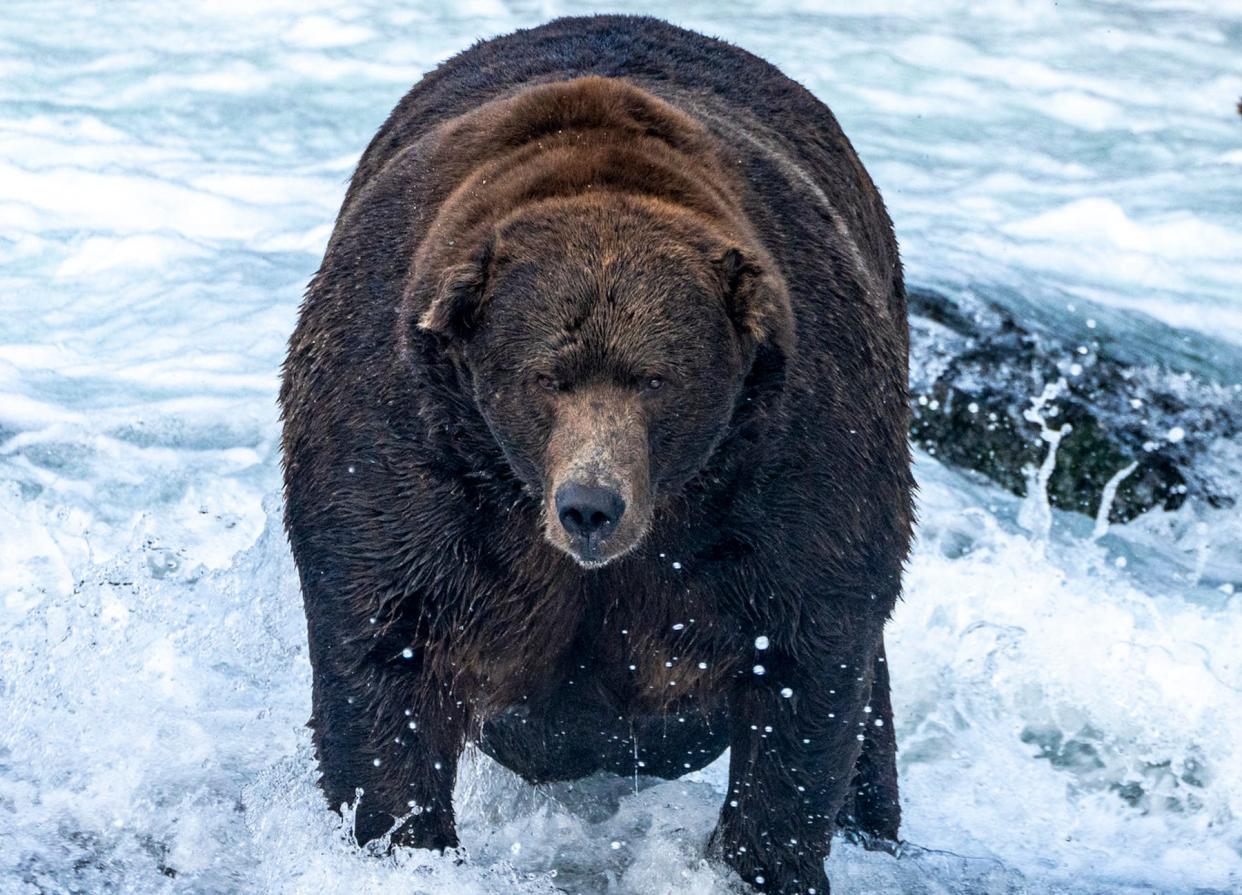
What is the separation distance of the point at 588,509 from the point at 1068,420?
5246 mm

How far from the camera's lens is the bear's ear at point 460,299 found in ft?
12.5

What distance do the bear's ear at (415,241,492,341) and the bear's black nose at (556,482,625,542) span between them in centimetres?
48

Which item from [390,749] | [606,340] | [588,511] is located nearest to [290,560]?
[390,749]

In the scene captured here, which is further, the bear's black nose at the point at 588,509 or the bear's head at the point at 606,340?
the bear's head at the point at 606,340

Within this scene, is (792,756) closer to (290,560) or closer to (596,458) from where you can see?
(596,458)

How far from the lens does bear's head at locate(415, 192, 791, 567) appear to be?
12.2 ft

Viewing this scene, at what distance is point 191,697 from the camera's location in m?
6.17

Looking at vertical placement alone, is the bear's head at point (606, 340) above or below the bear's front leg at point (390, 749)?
above

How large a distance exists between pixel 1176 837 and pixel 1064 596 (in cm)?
153

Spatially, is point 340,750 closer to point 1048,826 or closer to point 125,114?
point 1048,826

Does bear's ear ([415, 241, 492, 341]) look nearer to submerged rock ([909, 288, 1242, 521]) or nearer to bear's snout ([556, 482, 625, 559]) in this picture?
bear's snout ([556, 482, 625, 559])

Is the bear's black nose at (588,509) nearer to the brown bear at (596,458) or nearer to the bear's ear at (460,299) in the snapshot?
the brown bear at (596,458)

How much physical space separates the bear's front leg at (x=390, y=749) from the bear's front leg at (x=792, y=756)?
73cm

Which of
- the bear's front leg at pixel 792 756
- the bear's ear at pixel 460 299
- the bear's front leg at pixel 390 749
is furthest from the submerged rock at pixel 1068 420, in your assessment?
the bear's ear at pixel 460 299
